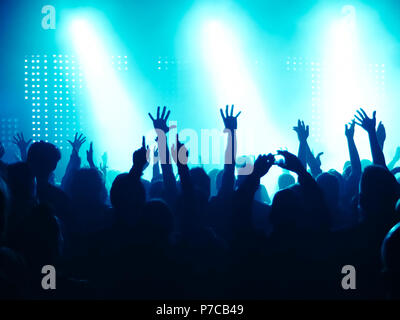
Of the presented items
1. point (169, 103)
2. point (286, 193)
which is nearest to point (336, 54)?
point (169, 103)

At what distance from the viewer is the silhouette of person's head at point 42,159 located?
264cm

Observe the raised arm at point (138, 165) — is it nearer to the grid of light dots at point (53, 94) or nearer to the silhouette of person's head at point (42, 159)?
the silhouette of person's head at point (42, 159)

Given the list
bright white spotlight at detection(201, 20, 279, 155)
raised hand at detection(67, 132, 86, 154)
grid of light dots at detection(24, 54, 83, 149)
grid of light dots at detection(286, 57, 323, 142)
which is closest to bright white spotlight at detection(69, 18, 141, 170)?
grid of light dots at detection(24, 54, 83, 149)

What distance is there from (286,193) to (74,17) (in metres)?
9.33

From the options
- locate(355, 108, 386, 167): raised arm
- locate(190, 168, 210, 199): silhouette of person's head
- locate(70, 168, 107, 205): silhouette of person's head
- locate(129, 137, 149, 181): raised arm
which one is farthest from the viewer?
locate(355, 108, 386, 167): raised arm

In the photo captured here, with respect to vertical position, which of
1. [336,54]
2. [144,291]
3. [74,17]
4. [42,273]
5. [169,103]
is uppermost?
[74,17]

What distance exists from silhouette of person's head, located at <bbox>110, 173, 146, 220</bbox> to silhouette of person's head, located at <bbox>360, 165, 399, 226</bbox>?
4.61 ft

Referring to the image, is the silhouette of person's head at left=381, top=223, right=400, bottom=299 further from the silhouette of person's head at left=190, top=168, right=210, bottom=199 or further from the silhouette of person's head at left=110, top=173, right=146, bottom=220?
the silhouette of person's head at left=190, top=168, right=210, bottom=199

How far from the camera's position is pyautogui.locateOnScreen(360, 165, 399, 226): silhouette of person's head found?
194 centimetres

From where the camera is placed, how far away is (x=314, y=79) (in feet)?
33.5

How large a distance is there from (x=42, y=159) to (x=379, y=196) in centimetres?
251
